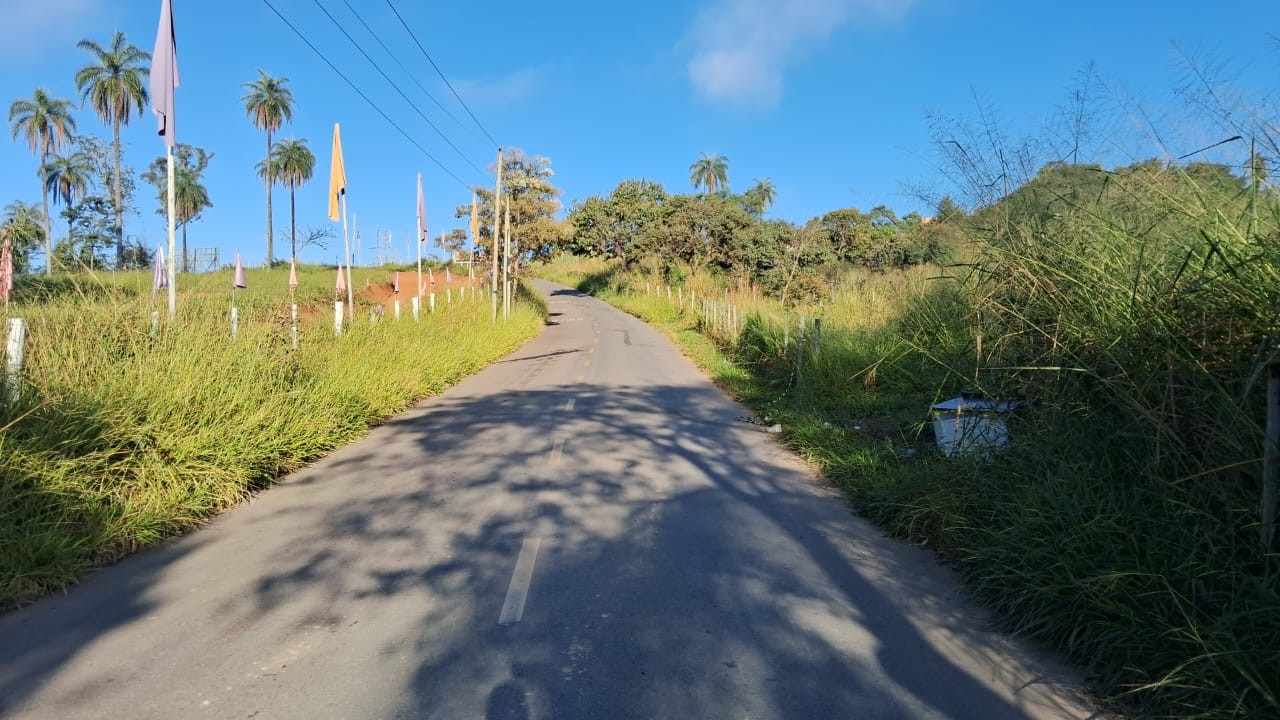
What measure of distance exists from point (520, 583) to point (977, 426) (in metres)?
3.86

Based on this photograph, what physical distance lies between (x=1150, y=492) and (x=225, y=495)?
652 centimetres

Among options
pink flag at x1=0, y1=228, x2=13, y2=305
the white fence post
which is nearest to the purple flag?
pink flag at x1=0, y1=228, x2=13, y2=305

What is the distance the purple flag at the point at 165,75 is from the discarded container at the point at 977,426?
30.0 ft

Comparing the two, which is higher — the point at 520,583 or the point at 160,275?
the point at 160,275

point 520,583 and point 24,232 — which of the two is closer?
point 520,583

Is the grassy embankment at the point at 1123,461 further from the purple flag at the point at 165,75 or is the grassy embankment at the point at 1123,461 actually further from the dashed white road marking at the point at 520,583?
the purple flag at the point at 165,75

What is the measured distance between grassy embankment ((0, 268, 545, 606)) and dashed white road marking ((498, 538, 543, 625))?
262 centimetres

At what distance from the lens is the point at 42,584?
463cm

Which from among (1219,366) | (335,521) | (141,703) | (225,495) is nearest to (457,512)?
(335,521)

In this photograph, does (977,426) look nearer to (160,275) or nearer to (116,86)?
(160,275)

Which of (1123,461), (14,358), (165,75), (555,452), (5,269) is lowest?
(555,452)

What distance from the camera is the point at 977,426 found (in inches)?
252

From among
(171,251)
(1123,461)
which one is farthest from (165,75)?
(1123,461)

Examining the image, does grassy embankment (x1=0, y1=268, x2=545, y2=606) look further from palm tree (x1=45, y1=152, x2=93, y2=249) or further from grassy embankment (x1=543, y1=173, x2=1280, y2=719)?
palm tree (x1=45, y1=152, x2=93, y2=249)
